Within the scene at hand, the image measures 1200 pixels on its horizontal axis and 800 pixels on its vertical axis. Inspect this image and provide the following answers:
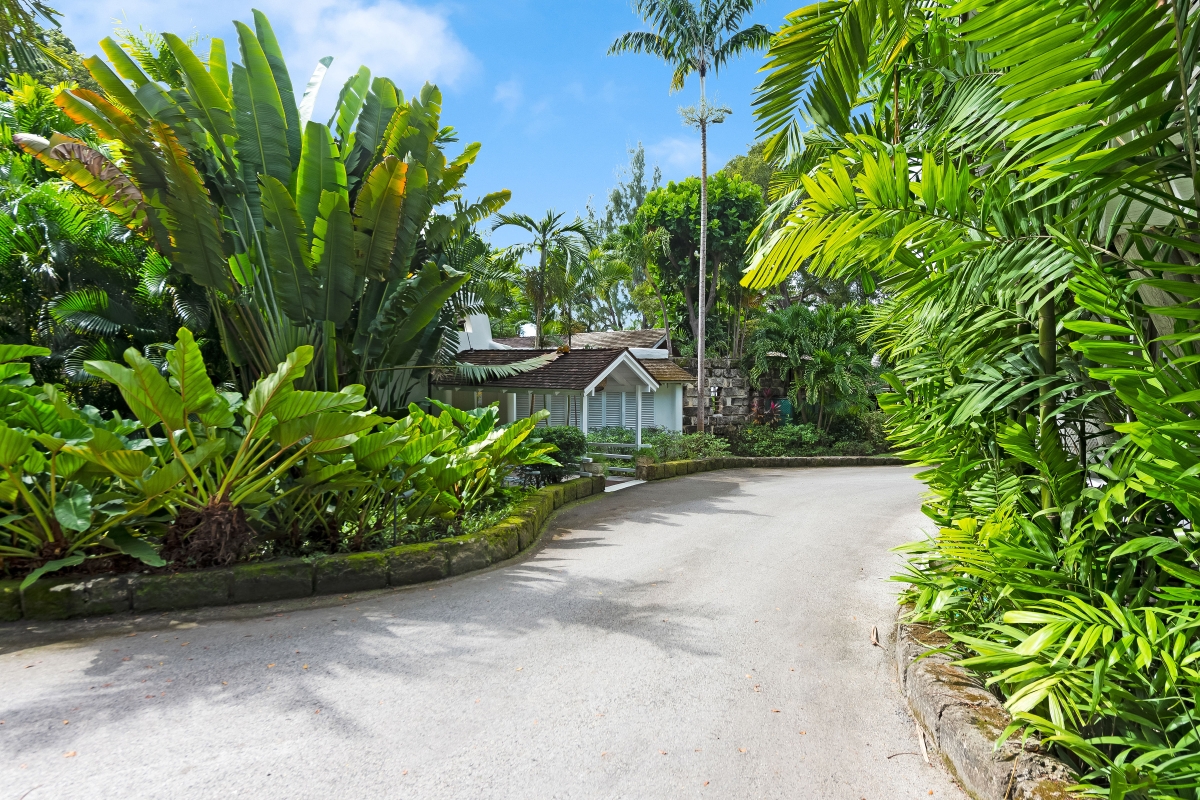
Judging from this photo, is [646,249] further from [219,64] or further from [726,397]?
[219,64]

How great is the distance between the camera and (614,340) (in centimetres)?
2777

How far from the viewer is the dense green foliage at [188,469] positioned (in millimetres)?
5094

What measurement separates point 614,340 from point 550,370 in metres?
11.6

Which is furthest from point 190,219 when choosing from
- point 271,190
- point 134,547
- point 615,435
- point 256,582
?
point 615,435

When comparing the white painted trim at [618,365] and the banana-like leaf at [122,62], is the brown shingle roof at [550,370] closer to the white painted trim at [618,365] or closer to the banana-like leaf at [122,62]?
the white painted trim at [618,365]

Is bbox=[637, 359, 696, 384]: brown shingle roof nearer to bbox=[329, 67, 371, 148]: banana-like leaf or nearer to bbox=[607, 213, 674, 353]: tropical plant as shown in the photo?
bbox=[607, 213, 674, 353]: tropical plant

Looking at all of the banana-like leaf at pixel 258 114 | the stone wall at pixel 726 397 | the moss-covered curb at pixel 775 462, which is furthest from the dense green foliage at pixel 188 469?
the stone wall at pixel 726 397

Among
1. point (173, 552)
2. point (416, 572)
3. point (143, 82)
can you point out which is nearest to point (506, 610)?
point (416, 572)

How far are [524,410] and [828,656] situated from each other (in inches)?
572

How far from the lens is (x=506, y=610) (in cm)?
575

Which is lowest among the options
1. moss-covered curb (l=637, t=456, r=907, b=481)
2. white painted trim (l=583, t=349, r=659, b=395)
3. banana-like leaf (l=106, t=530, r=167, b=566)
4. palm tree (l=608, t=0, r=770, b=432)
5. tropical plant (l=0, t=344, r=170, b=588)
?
moss-covered curb (l=637, t=456, r=907, b=481)

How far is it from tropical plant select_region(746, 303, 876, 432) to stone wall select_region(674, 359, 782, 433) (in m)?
0.53

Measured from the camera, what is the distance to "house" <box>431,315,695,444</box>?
16000mm

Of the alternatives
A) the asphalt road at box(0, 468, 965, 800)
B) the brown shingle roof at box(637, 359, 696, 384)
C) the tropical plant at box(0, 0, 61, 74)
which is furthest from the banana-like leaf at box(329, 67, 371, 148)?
the brown shingle roof at box(637, 359, 696, 384)
